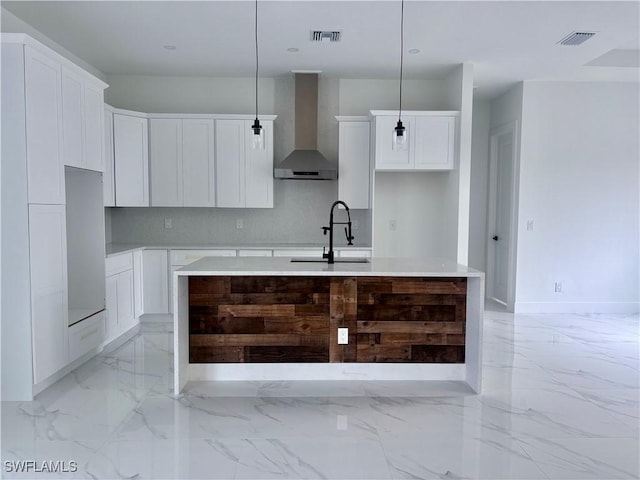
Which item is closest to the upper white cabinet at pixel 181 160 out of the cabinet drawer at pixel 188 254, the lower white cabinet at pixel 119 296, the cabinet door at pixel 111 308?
the cabinet drawer at pixel 188 254

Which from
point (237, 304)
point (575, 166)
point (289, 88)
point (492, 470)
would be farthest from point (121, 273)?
point (575, 166)

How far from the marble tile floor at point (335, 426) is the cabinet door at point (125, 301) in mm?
712

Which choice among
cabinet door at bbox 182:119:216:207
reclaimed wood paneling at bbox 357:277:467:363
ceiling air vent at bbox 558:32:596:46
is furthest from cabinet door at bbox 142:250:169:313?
ceiling air vent at bbox 558:32:596:46

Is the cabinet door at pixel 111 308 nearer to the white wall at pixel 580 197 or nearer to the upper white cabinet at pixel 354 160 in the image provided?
the upper white cabinet at pixel 354 160

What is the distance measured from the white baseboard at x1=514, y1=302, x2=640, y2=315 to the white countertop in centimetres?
283

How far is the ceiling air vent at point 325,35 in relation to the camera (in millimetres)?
3951

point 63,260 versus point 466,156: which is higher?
point 466,156

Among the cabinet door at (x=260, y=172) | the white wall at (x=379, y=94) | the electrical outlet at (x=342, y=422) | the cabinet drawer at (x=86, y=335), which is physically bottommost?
the electrical outlet at (x=342, y=422)

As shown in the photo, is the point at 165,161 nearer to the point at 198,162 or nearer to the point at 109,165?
the point at 198,162

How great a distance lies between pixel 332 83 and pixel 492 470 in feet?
15.1

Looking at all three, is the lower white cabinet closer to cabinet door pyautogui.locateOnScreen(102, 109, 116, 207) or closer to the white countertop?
cabinet door pyautogui.locateOnScreen(102, 109, 116, 207)

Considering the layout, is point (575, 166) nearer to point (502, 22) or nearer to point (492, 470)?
point (502, 22)

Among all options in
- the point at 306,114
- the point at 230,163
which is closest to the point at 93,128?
the point at 230,163

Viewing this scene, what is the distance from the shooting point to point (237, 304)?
3156 mm
